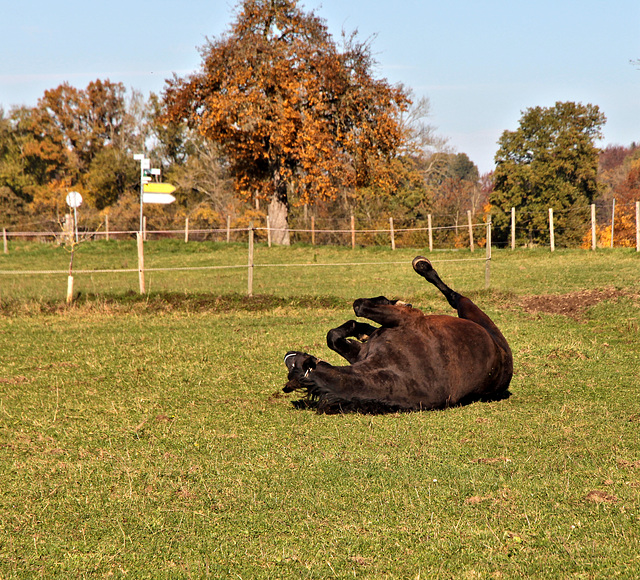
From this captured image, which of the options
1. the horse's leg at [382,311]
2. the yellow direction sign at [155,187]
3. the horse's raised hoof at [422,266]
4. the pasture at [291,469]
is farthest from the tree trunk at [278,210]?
the horse's leg at [382,311]

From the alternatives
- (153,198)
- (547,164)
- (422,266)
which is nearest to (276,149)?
(153,198)

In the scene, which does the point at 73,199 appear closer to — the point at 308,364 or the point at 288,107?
the point at 288,107

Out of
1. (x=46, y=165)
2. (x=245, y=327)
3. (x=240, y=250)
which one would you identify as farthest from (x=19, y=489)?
(x=46, y=165)

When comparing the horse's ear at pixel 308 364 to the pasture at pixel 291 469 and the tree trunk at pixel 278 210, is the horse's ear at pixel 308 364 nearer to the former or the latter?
the pasture at pixel 291 469

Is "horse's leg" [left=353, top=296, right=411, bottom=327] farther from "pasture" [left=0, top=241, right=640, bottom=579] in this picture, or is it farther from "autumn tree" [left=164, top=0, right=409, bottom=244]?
"autumn tree" [left=164, top=0, right=409, bottom=244]

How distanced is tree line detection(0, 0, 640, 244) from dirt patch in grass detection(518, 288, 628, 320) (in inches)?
376

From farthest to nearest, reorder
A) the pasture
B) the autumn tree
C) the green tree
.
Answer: the green tree
the autumn tree
the pasture

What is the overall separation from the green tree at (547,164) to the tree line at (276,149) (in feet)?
0.24

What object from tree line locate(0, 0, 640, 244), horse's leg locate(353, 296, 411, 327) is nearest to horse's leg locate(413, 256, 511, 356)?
horse's leg locate(353, 296, 411, 327)

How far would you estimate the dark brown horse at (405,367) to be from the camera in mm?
4504

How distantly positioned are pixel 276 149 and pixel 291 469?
83.5 feet

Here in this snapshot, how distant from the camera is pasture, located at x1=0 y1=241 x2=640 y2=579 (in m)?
2.76

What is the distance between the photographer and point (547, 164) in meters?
34.6

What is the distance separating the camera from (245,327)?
10.2 meters
